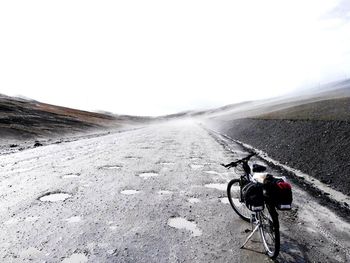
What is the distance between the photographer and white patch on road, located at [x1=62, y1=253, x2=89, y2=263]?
5364mm

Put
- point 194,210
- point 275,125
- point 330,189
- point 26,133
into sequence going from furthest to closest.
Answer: point 26,133 → point 275,125 → point 330,189 → point 194,210

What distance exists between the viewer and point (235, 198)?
27.7 ft

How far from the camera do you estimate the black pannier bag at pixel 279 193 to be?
532 centimetres

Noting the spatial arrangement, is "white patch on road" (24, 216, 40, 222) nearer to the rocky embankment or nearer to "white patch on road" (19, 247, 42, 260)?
"white patch on road" (19, 247, 42, 260)

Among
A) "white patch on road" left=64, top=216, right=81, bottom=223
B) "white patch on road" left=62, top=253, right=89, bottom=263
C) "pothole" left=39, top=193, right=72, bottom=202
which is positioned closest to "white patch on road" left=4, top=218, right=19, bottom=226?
"white patch on road" left=64, top=216, right=81, bottom=223

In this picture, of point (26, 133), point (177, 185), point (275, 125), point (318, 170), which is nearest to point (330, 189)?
point (318, 170)

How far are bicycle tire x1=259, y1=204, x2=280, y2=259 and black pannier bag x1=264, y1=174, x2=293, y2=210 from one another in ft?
0.41

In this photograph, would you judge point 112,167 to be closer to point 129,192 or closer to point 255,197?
point 129,192

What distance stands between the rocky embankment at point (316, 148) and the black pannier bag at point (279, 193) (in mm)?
4999

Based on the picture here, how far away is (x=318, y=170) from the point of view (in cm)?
1177

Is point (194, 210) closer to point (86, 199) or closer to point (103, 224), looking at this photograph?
point (103, 224)

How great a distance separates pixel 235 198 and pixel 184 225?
6.48 ft

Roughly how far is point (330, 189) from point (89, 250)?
289 inches

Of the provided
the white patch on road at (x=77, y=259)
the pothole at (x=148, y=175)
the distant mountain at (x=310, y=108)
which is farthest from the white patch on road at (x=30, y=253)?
the distant mountain at (x=310, y=108)
